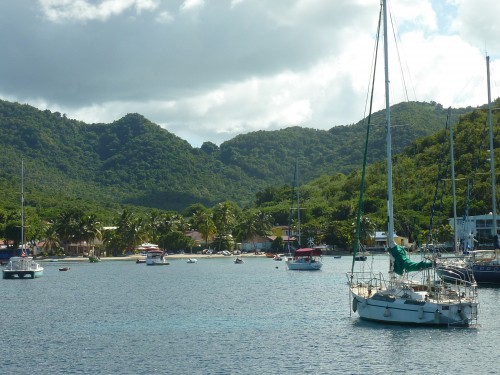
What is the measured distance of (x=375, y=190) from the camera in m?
176

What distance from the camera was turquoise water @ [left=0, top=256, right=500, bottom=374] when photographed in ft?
116

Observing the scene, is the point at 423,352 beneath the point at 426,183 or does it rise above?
beneath

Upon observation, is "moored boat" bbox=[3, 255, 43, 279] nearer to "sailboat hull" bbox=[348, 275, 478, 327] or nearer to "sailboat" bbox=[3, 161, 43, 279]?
"sailboat" bbox=[3, 161, 43, 279]

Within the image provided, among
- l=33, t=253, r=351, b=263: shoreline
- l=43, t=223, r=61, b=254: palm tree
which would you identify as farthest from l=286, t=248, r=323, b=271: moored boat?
l=43, t=223, r=61, b=254: palm tree

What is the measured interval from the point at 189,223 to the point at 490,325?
511ft

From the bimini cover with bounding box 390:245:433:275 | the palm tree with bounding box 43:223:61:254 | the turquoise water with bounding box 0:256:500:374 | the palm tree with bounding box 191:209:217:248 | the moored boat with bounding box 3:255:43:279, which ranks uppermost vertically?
the palm tree with bounding box 191:209:217:248

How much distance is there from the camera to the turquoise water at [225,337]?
116 ft

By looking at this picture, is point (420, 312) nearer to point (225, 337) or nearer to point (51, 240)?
point (225, 337)

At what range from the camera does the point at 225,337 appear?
44.0 metres

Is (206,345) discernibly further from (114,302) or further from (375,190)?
(375,190)

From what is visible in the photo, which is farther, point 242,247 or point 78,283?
point 242,247

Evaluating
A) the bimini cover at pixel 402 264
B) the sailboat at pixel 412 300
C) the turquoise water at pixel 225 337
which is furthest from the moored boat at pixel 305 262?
the bimini cover at pixel 402 264

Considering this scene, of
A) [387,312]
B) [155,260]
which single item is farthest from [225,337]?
[155,260]

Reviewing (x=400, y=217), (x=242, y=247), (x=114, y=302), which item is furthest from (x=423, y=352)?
(x=242, y=247)
